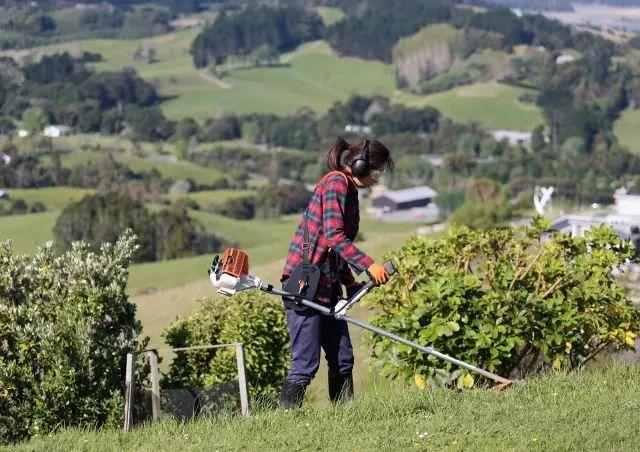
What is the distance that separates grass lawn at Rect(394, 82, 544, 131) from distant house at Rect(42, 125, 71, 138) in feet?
123

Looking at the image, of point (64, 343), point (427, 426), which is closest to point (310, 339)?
A: point (427, 426)

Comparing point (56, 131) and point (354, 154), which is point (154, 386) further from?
point (56, 131)

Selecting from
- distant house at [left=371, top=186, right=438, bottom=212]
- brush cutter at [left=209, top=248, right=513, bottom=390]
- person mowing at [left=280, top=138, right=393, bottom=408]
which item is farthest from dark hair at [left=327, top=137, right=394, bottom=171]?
distant house at [left=371, top=186, right=438, bottom=212]

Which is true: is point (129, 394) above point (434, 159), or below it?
above

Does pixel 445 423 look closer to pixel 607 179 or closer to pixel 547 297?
pixel 547 297

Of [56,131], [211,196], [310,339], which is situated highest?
[310,339]

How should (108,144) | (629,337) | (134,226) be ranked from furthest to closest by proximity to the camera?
(108,144), (134,226), (629,337)

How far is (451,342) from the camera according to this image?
7.08 m

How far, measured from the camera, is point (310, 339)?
20.0ft

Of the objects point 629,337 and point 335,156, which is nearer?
point 335,156

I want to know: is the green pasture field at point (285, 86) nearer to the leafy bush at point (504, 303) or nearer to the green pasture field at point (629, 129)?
the green pasture field at point (629, 129)

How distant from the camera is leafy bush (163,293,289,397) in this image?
8156 mm

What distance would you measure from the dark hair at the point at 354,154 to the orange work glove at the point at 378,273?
1.90 ft

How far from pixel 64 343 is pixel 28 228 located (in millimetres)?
60536
